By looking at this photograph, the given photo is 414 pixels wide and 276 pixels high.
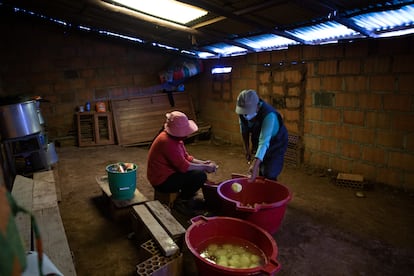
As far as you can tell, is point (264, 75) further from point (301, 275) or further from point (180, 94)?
point (301, 275)

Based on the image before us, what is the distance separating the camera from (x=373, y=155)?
11.7ft

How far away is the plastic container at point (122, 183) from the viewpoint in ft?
9.09

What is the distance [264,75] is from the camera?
15.8 feet

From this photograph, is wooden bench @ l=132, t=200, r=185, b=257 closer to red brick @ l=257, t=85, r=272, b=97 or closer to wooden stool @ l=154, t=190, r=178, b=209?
wooden stool @ l=154, t=190, r=178, b=209

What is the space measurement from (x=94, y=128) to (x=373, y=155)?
483 centimetres

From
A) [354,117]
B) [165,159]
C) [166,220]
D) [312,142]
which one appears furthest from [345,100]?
[166,220]

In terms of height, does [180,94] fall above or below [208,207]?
above

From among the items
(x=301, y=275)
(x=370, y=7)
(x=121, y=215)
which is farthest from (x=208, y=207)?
(x=370, y=7)

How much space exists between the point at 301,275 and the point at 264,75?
133 inches

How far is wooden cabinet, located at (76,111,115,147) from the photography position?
19.1 ft

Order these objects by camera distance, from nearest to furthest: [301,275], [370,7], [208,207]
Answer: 1. [301,275]
2. [370,7]
3. [208,207]

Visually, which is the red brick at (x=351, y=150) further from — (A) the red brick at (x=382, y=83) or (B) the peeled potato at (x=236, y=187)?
(B) the peeled potato at (x=236, y=187)

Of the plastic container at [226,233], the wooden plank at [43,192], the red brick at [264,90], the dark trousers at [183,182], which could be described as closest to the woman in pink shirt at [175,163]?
the dark trousers at [183,182]

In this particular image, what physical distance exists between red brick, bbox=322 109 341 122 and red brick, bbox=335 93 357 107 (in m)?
0.10
